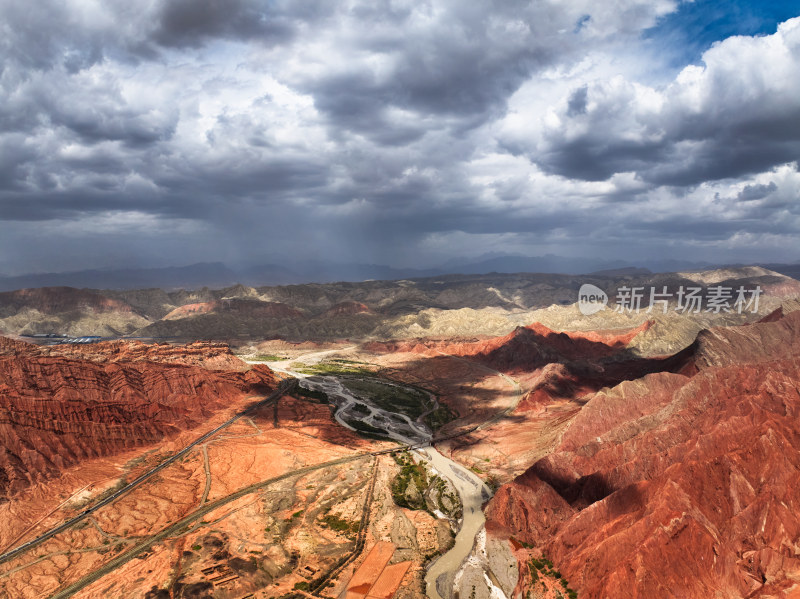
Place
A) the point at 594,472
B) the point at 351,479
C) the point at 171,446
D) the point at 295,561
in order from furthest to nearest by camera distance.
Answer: the point at 171,446 < the point at 351,479 < the point at 594,472 < the point at 295,561

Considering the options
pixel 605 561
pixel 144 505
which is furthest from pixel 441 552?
pixel 144 505

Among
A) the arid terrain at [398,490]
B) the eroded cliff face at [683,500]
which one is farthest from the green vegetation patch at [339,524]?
the eroded cliff face at [683,500]

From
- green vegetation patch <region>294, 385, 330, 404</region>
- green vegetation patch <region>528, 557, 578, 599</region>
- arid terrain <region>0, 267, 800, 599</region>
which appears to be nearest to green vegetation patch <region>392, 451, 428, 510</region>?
arid terrain <region>0, 267, 800, 599</region>

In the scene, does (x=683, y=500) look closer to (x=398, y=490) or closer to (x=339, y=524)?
(x=398, y=490)

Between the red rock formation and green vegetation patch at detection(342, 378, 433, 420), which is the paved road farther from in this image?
the red rock formation

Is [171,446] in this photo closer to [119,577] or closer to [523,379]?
[119,577]

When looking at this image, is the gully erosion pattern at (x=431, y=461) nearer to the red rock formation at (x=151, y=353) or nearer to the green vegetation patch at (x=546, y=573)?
the green vegetation patch at (x=546, y=573)
